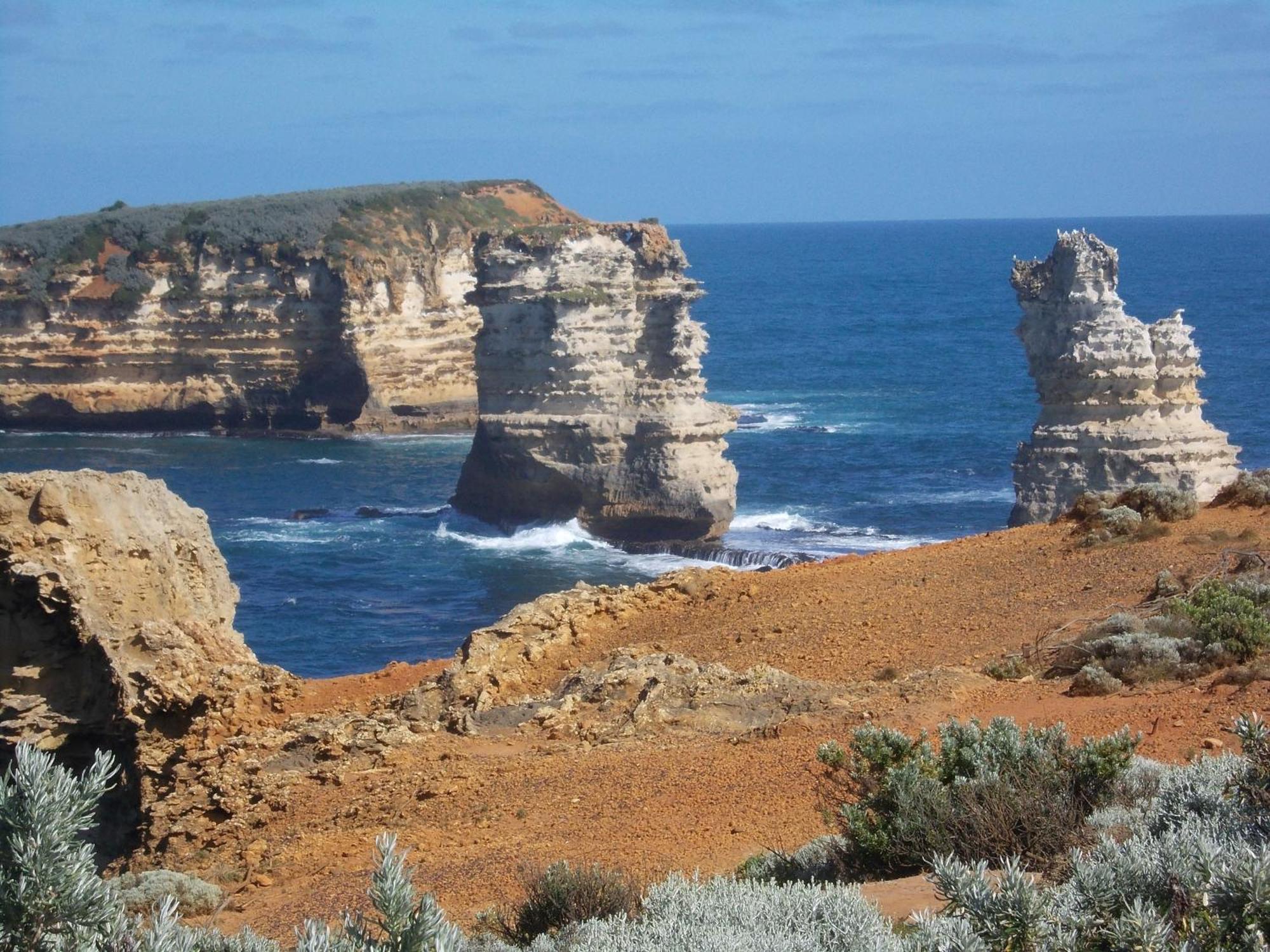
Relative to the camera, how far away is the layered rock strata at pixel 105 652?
1427cm

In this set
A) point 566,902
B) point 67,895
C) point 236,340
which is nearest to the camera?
point 67,895

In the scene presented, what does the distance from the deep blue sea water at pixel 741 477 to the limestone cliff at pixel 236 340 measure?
85.2 inches

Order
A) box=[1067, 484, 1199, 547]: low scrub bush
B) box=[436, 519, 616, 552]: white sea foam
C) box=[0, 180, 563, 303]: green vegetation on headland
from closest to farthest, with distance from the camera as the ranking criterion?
box=[1067, 484, 1199, 547]: low scrub bush < box=[436, 519, 616, 552]: white sea foam < box=[0, 180, 563, 303]: green vegetation on headland

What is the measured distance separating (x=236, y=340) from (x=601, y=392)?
93.1 ft

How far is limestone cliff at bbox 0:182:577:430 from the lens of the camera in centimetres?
6662

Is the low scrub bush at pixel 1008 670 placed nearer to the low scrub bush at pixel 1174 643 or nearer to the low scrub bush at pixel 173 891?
the low scrub bush at pixel 1174 643

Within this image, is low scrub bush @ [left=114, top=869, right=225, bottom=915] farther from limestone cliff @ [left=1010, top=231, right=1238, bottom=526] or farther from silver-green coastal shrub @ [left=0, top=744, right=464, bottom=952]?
limestone cliff @ [left=1010, top=231, right=1238, bottom=526]

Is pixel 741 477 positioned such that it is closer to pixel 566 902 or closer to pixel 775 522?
pixel 775 522

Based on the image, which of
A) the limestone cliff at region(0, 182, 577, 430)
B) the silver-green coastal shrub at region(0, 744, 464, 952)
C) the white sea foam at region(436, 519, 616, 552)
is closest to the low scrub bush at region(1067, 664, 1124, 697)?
the silver-green coastal shrub at region(0, 744, 464, 952)

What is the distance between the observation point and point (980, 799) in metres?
8.77

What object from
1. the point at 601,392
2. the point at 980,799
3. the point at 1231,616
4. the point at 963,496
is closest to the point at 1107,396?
the point at 1231,616

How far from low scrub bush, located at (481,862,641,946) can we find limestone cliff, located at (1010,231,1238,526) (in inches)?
923

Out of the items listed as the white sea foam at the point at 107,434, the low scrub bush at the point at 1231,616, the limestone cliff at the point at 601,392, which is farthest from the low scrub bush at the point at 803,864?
the white sea foam at the point at 107,434

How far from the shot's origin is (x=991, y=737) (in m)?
9.55
